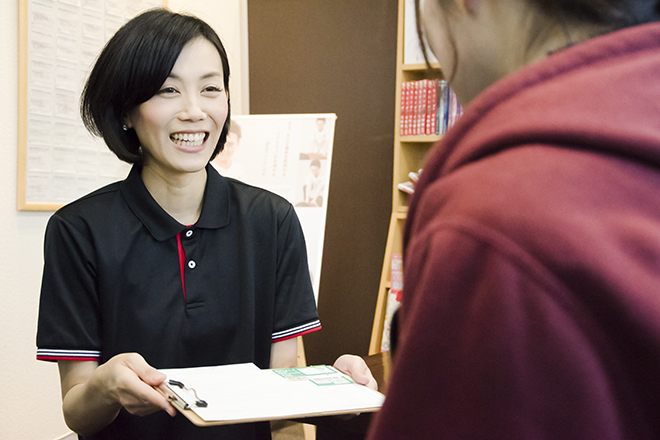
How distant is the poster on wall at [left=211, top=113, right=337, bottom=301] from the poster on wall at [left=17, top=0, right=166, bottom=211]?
603 millimetres

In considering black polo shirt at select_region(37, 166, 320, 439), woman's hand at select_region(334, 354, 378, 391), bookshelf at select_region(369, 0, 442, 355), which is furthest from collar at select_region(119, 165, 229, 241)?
bookshelf at select_region(369, 0, 442, 355)

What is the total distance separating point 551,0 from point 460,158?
5.7 inches

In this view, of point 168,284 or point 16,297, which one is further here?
point 16,297

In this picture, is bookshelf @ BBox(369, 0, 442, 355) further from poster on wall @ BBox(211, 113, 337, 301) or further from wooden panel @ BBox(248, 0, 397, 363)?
poster on wall @ BBox(211, 113, 337, 301)

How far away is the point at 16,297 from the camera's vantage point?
6.93 ft

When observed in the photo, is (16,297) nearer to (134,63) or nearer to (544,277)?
(134,63)

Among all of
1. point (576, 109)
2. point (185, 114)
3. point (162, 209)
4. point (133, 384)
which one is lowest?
point (133, 384)

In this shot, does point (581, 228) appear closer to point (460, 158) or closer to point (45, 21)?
point (460, 158)

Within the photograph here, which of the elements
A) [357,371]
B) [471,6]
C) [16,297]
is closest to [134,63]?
[357,371]

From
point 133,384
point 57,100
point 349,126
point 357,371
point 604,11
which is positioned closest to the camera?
point 604,11

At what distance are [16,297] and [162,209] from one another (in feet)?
3.87

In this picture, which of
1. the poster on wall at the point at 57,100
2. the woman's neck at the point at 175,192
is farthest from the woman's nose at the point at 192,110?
the poster on wall at the point at 57,100

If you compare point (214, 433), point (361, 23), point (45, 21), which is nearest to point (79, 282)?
point (214, 433)

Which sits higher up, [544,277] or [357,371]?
[544,277]
